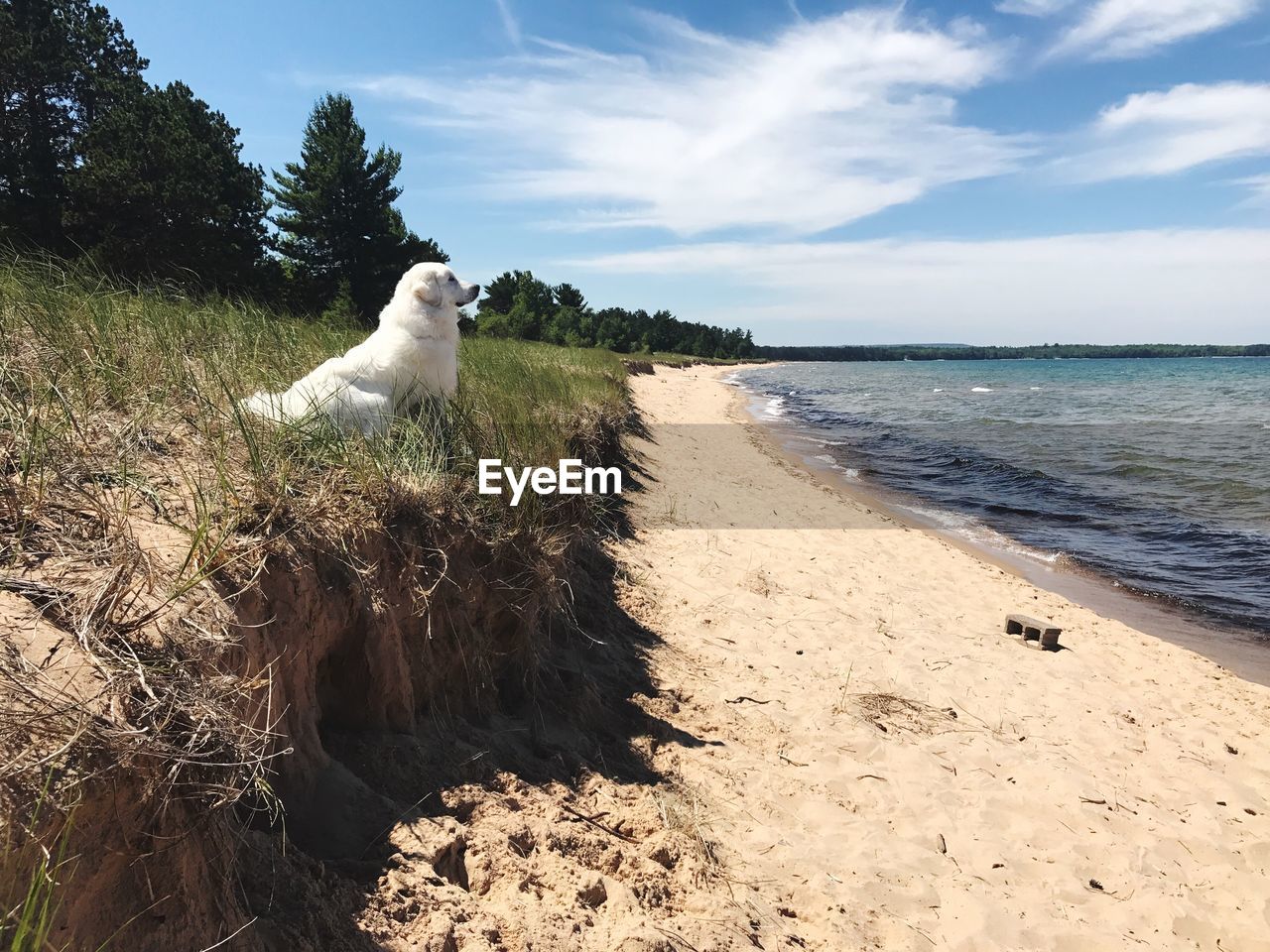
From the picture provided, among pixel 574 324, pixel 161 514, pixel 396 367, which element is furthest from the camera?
pixel 574 324

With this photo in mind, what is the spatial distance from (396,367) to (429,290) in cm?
66

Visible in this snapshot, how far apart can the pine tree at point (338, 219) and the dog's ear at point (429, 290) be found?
2162 centimetres

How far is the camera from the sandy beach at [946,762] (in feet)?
10.8

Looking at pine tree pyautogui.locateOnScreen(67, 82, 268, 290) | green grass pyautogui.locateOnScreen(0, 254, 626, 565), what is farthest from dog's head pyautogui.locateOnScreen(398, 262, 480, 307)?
pine tree pyautogui.locateOnScreen(67, 82, 268, 290)

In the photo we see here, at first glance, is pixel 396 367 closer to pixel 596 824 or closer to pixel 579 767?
pixel 579 767

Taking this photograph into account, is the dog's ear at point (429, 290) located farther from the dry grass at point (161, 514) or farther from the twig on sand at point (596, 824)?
the twig on sand at point (596, 824)

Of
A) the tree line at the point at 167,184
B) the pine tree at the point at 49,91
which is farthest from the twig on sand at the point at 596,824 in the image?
the pine tree at the point at 49,91

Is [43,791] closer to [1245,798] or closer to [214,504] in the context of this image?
[214,504]

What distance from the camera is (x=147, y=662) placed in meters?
1.83

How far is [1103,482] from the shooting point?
15766 mm

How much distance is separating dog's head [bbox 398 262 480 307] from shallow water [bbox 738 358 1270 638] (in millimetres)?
9440

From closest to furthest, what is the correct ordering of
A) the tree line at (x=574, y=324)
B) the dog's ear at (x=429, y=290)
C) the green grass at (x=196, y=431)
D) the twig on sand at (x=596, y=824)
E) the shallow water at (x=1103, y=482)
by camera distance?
the green grass at (x=196, y=431), the twig on sand at (x=596, y=824), the dog's ear at (x=429, y=290), the shallow water at (x=1103, y=482), the tree line at (x=574, y=324)

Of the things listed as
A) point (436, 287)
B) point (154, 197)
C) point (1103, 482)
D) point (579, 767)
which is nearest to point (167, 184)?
point (154, 197)

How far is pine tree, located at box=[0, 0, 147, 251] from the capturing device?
63.4 feet
